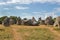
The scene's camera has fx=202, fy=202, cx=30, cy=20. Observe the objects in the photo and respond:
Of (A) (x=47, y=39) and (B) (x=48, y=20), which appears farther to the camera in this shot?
(B) (x=48, y=20)

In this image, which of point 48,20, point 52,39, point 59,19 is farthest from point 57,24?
point 52,39

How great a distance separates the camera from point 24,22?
6669 centimetres

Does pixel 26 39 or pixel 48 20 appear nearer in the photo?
pixel 26 39

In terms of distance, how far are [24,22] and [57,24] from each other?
1659 cm

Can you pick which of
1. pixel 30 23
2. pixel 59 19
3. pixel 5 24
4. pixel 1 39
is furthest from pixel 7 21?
pixel 1 39

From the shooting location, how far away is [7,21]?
187 ft

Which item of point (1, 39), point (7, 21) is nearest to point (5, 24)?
point (7, 21)

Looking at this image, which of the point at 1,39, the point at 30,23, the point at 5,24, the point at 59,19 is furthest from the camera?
the point at 30,23

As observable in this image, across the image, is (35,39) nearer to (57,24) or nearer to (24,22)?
(57,24)

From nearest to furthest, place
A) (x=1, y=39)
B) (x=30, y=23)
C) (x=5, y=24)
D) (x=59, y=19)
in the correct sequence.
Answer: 1. (x=1, y=39)
2. (x=59, y=19)
3. (x=5, y=24)
4. (x=30, y=23)

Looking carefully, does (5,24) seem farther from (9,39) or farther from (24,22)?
(9,39)

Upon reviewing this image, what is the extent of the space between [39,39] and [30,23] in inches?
1448

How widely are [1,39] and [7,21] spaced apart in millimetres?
29048

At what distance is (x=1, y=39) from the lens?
92.4 ft
